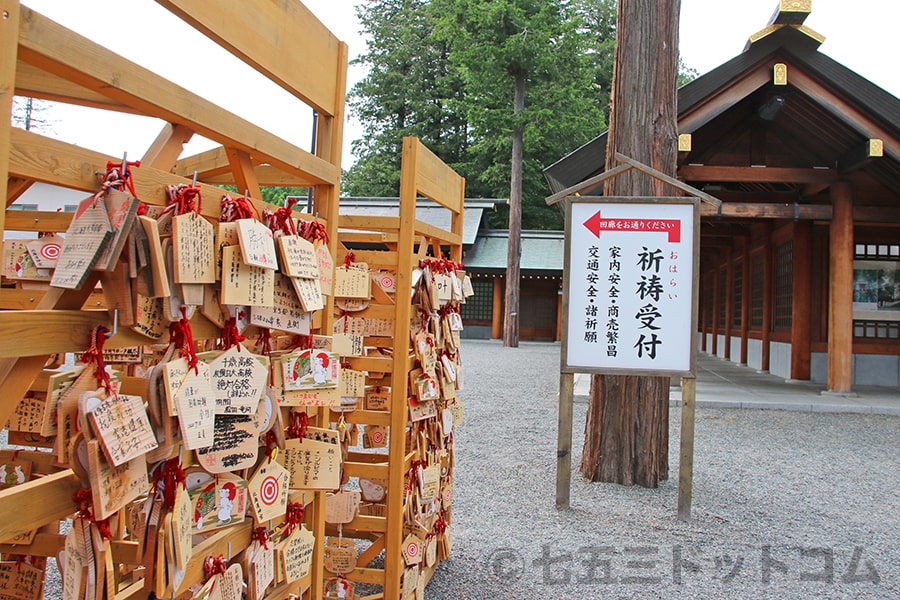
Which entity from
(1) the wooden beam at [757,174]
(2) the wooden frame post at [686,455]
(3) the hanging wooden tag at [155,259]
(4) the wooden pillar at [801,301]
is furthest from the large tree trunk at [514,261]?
(3) the hanging wooden tag at [155,259]

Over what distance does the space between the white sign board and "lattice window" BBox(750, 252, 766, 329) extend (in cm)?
925

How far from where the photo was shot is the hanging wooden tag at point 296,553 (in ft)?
5.75

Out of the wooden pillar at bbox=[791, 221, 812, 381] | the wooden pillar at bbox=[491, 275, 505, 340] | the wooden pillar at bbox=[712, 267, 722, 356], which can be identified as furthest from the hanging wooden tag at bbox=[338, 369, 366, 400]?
the wooden pillar at bbox=[491, 275, 505, 340]

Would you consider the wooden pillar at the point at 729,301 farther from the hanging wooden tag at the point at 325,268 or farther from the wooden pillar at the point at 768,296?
the hanging wooden tag at the point at 325,268

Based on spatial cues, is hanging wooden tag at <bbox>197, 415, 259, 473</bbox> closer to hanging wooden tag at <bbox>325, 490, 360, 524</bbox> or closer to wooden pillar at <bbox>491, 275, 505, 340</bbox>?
hanging wooden tag at <bbox>325, 490, 360, 524</bbox>

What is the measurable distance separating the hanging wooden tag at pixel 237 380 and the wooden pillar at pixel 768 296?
41.2 feet

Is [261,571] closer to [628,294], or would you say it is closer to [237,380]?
[237,380]

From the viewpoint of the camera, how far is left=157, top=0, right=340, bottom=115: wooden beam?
1396 mm

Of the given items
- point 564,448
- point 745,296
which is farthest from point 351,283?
point 745,296

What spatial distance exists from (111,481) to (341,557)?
1827 mm

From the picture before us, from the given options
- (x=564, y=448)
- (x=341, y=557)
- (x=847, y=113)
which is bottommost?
(x=341, y=557)

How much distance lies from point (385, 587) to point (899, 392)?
33.3 ft

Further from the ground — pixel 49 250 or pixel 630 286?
pixel 630 286

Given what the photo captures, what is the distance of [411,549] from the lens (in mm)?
2756
